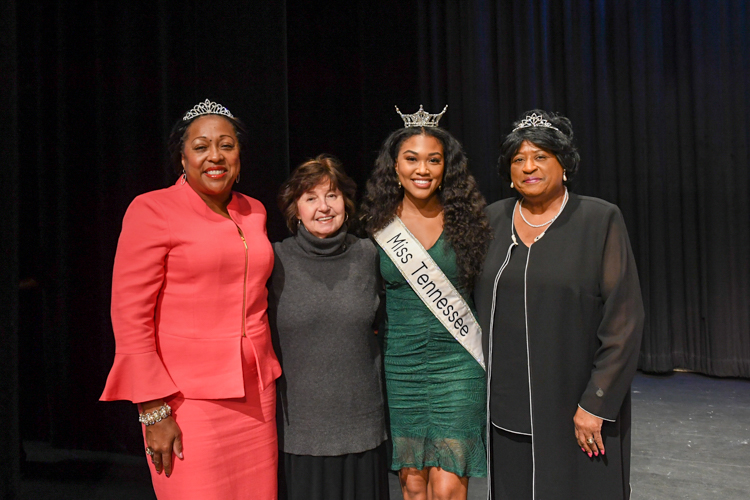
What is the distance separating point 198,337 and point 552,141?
1.12 meters

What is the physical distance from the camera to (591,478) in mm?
1732

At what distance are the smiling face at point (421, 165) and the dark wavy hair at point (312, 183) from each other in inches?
9.3

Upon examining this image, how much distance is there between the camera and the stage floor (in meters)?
2.45

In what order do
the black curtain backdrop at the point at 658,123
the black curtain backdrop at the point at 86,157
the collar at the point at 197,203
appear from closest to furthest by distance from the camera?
the collar at the point at 197,203 < the black curtain backdrop at the point at 86,157 < the black curtain backdrop at the point at 658,123

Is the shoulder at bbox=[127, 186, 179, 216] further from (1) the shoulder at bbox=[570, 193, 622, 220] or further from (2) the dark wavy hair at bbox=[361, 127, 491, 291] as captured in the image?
(1) the shoulder at bbox=[570, 193, 622, 220]

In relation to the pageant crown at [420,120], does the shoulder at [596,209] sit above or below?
below

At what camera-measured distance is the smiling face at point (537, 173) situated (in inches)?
70.8

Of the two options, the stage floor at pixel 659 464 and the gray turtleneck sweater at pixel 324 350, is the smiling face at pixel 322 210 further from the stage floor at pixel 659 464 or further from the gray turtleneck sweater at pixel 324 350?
the stage floor at pixel 659 464

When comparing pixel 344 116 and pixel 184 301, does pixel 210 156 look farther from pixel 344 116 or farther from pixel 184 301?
pixel 344 116

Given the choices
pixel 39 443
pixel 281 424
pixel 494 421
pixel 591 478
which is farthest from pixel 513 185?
pixel 39 443

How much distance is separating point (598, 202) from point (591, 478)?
2.55 ft

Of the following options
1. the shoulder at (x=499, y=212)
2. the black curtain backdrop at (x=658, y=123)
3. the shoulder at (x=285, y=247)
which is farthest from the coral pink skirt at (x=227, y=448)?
the black curtain backdrop at (x=658, y=123)

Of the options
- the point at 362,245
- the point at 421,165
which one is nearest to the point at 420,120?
the point at 421,165

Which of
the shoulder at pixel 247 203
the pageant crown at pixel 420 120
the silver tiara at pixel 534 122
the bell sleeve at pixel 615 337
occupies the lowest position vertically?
the bell sleeve at pixel 615 337
